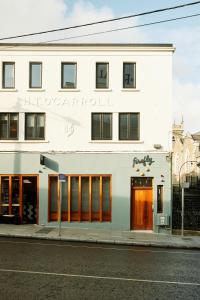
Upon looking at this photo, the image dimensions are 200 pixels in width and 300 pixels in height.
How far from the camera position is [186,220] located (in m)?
25.6

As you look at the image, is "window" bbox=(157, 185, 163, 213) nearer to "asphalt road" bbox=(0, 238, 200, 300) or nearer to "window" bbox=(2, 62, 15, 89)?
"asphalt road" bbox=(0, 238, 200, 300)

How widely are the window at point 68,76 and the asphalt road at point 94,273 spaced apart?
997 cm

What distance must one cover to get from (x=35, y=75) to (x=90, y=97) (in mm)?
3304

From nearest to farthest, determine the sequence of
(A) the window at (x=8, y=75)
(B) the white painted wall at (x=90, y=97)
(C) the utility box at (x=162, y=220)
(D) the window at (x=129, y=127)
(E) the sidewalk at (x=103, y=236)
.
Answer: (E) the sidewalk at (x=103, y=236) < (C) the utility box at (x=162, y=220) < (B) the white painted wall at (x=90, y=97) < (D) the window at (x=129, y=127) < (A) the window at (x=8, y=75)

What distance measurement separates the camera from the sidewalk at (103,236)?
18797 mm

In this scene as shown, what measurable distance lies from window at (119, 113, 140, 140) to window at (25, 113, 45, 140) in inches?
168

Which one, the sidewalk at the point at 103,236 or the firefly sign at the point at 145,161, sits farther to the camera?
the firefly sign at the point at 145,161

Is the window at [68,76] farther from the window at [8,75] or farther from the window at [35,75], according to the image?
the window at [8,75]

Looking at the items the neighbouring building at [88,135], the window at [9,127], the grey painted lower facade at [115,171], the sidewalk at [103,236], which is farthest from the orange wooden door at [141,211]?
the window at [9,127]

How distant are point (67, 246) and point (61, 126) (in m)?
8.19

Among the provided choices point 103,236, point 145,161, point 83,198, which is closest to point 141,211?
point 145,161

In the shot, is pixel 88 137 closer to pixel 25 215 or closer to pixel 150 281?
pixel 25 215

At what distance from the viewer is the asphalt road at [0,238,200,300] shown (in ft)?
30.3

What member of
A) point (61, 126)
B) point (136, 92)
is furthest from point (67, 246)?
point (136, 92)
